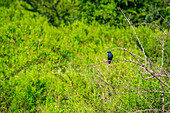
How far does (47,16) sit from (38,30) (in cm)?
260

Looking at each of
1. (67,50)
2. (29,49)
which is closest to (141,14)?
(67,50)

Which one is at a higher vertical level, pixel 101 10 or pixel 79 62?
pixel 101 10

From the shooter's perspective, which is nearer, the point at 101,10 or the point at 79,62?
the point at 79,62

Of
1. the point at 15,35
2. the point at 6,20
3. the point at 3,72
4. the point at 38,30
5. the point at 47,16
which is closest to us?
the point at 3,72

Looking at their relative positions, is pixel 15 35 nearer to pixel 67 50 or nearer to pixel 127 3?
pixel 67 50

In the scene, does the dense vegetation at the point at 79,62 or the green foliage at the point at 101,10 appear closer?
the dense vegetation at the point at 79,62

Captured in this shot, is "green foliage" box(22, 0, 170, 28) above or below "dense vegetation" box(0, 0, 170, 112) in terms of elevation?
above

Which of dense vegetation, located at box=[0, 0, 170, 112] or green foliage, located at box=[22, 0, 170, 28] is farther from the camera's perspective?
green foliage, located at box=[22, 0, 170, 28]

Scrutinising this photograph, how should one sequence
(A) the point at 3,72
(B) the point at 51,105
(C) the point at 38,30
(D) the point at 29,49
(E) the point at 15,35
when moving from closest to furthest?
1. (B) the point at 51,105
2. (A) the point at 3,72
3. (D) the point at 29,49
4. (E) the point at 15,35
5. (C) the point at 38,30

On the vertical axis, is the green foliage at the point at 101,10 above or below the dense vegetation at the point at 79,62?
above

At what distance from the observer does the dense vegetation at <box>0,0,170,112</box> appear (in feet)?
9.47

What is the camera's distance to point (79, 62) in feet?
16.2

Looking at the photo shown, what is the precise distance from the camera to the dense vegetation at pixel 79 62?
114 inches

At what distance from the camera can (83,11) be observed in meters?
8.80
